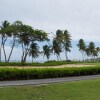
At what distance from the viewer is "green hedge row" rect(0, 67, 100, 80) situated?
79.7 ft

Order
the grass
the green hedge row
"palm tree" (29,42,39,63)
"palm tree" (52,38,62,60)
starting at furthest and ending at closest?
"palm tree" (52,38,62,60) → "palm tree" (29,42,39,63) → the green hedge row → the grass

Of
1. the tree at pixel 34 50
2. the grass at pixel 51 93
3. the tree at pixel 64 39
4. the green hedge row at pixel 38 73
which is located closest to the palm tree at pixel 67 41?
the tree at pixel 64 39

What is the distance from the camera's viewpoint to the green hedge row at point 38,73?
2429 centimetres

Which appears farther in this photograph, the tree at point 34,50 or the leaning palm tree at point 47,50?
the leaning palm tree at point 47,50

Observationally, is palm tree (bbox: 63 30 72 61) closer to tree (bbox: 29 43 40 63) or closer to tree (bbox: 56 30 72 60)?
tree (bbox: 56 30 72 60)

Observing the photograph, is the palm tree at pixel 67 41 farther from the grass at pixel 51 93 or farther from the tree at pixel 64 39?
the grass at pixel 51 93

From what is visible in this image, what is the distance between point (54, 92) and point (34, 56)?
64.2 metres

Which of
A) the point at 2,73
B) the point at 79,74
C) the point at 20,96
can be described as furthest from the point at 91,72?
the point at 20,96

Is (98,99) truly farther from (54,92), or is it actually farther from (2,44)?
(2,44)

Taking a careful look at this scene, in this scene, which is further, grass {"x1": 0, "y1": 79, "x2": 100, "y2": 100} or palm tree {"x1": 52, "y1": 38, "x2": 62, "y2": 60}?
palm tree {"x1": 52, "y1": 38, "x2": 62, "y2": 60}

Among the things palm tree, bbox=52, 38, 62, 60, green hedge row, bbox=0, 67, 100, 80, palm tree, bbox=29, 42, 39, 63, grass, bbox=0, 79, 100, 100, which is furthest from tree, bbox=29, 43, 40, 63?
grass, bbox=0, 79, 100, 100

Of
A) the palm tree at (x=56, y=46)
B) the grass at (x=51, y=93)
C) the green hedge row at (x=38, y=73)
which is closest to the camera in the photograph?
the grass at (x=51, y=93)

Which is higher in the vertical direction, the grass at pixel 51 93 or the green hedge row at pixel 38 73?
the green hedge row at pixel 38 73

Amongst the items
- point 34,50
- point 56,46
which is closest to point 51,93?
point 34,50
